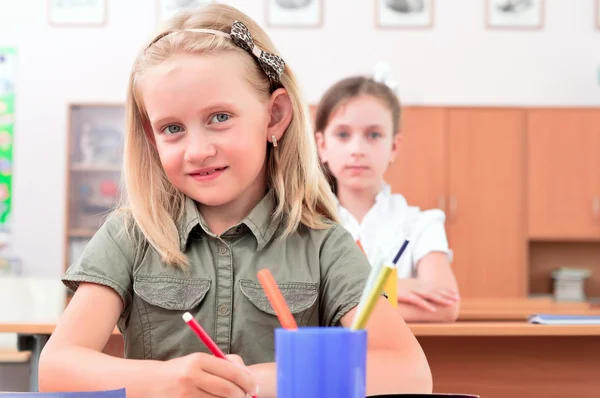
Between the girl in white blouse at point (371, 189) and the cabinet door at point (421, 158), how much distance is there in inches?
107

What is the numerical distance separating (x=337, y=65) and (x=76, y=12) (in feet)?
6.04

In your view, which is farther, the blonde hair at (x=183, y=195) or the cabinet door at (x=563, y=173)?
the cabinet door at (x=563, y=173)

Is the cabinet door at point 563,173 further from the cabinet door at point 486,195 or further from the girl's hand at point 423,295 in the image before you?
the girl's hand at point 423,295

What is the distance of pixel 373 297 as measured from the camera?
69 centimetres

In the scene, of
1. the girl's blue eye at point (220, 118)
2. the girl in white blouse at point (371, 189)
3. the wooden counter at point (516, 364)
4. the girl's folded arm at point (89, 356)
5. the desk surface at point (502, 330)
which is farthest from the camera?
the girl in white blouse at point (371, 189)

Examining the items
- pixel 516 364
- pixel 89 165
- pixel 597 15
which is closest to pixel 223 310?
pixel 516 364

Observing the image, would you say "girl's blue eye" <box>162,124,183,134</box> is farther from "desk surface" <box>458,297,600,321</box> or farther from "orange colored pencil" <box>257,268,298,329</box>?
"desk surface" <box>458,297,600,321</box>

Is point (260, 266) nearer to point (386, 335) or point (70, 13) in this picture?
point (386, 335)

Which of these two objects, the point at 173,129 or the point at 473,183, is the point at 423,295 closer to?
the point at 173,129

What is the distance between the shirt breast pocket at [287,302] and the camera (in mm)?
1222

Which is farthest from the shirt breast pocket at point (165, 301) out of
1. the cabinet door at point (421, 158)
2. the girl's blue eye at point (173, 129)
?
the cabinet door at point (421, 158)

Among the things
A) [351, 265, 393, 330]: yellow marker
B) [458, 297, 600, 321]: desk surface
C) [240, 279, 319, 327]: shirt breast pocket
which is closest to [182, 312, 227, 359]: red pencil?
[351, 265, 393, 330]: yellow marker

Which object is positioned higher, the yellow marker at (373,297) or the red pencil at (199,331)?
the yellow marker at (373,297)

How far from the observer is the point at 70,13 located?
19.7 feet
